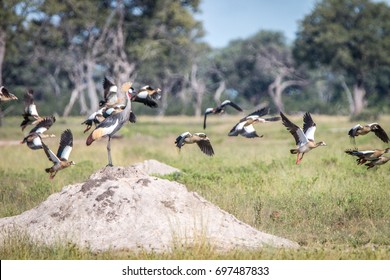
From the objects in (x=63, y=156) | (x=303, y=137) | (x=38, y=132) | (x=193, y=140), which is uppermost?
(x=303, y=137)

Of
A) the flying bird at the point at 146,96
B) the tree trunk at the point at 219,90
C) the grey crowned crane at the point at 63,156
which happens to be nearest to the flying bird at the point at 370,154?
the flying bird at the point at 146,96

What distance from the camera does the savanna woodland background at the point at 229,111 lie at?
44.5 feet

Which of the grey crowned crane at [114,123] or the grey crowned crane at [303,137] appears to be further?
the grey crowned crane at [303,137]

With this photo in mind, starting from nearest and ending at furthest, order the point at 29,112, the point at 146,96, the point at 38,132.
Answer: the point at 38,132 < the point at 146,96 < the point at 29,112

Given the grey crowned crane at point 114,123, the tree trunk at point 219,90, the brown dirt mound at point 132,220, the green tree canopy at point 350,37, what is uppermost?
the green tree canopy at point 350,37

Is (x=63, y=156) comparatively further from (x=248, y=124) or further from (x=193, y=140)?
(x=248, y=124)

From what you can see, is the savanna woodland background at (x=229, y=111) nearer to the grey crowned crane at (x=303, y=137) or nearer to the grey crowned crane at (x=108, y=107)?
the grey crowned crane at (x=303, y=137)

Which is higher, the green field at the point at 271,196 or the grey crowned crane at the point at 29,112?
the grey crowned crane at the point at 29,112

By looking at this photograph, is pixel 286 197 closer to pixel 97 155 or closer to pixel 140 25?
pixel 97 155

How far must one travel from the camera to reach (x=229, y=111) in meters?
81.9

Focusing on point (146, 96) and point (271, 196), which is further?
point (271, 196)

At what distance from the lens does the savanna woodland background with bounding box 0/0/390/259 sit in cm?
1355

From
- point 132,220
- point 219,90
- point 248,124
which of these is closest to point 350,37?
point 219,90

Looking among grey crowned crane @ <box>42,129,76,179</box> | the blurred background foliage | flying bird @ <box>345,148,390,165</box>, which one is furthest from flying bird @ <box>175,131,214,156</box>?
the blurred background foliage
